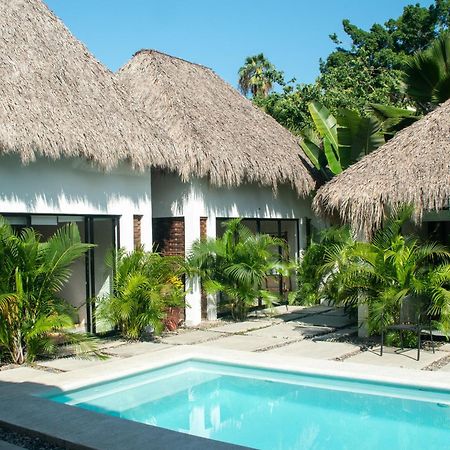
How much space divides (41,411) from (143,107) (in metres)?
7.85

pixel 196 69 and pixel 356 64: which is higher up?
pixel 356 64

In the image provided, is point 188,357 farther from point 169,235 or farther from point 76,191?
point 169,235

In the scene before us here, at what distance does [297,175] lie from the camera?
14.5 m

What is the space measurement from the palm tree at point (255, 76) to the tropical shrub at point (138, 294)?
77.7 feet

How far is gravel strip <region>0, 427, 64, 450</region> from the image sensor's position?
537 centimetres

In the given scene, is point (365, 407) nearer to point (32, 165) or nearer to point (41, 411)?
point (41, 411)

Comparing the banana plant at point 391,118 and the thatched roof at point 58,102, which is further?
the banana plant at point 391,118

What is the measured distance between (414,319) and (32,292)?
5841mm

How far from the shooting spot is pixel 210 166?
470 inches

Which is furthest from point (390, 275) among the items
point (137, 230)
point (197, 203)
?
point (137, 230)

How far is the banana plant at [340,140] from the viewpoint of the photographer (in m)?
14.8

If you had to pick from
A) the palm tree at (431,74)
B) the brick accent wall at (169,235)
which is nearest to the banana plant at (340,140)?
the palm tree at (431,74)

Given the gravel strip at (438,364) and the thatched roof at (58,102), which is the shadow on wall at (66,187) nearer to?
the thatched roof at (58,102)

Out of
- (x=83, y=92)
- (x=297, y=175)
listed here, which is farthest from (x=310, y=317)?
(x=83, y=92)
